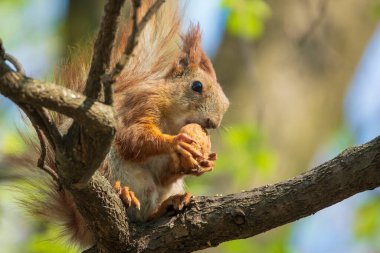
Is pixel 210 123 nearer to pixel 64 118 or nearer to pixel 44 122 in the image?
pixel 64 118

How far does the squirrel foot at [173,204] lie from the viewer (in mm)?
2617

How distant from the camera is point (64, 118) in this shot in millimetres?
2746

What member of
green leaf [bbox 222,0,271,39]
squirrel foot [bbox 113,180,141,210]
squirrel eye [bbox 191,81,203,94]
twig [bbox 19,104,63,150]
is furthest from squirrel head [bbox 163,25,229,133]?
green leaf [bbox 222,0,271,39]

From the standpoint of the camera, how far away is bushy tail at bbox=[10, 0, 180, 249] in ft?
9.34

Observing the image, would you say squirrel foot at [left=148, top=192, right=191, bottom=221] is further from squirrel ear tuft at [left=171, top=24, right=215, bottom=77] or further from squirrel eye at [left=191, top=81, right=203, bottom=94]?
squirrel ear tuft at [left=171, top=24, right=215, bottom=77]

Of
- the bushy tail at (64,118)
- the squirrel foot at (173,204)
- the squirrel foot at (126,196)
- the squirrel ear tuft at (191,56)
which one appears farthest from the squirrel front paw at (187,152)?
the squirrel ear tuft at (191,56)

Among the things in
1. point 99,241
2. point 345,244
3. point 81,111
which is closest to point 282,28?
point 99,241

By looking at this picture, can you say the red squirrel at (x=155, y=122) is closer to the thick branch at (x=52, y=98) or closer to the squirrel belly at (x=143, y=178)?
the squirrel belly at (x=143, y=178)

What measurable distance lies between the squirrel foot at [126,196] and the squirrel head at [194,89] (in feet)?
1.33

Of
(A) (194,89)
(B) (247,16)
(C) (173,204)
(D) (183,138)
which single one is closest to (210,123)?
(A) (194,89)

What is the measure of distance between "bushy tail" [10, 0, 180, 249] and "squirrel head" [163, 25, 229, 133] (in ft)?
0.23

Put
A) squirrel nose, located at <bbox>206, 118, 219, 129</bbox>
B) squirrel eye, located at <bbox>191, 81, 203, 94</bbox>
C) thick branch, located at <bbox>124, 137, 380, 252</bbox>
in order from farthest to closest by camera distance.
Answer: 1. squirrel eye, located at <bbox>191, 81, 203, 94</bbox>
2. squirrel nose, located at <bbox>206, 118, 219, 129</bbox>
3. thick branch, located at <bbox>124, 137, 380, 252</bbox>

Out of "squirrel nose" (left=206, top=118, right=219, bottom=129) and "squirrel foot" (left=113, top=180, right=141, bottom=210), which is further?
"squirrel nose" (left=206, top=118, right=219, bottom=129)

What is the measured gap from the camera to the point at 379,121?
6785mm
